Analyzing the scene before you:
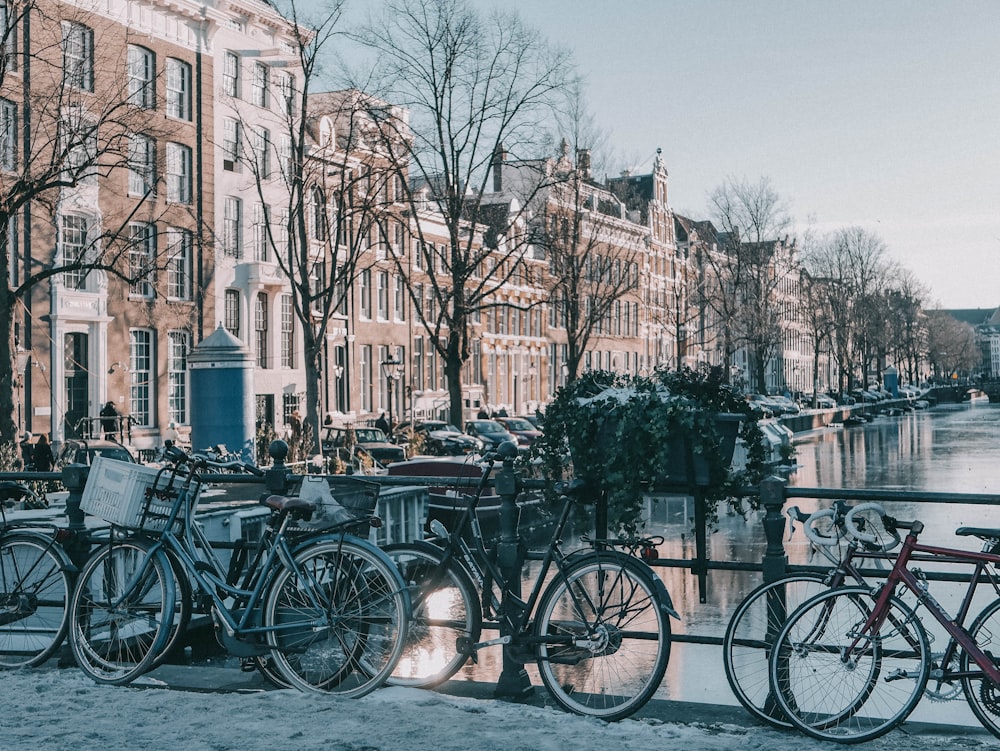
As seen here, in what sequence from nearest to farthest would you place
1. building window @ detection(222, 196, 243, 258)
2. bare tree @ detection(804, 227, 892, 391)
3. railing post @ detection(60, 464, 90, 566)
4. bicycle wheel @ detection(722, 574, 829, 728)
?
bicycle wheel @ detection(722, 574, 829, 728), railing post @ detection(60, 464, 90, 566), building window @ detection(222, 196, 243, 258), bare tree @ detection(804, 227, 892, 391)

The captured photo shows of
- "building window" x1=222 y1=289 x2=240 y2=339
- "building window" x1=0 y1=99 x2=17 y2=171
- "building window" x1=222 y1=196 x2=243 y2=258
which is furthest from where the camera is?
"building window" x1=222 y1=289 x2=240 y2=339

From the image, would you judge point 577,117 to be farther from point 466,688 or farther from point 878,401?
point 878,401

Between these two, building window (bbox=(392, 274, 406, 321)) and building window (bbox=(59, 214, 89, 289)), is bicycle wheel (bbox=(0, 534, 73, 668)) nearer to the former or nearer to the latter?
building window (bbox=(59, 214, 89, 289))

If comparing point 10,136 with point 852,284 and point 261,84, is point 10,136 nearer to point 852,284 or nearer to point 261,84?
point 261,84

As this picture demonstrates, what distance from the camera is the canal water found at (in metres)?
14.3

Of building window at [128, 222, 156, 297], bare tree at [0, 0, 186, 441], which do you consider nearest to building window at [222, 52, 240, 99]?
bare tree at [0, 0, 186, 441]

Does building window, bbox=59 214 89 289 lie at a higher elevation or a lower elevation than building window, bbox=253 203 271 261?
lower

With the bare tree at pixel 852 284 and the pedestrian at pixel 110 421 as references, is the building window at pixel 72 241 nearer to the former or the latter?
the pedestrian at pixel 110 421

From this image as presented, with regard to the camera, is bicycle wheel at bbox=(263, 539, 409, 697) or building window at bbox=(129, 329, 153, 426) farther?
building window at bbox=(129, 329, 153, 426)

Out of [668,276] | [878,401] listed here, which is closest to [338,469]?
[668,276]

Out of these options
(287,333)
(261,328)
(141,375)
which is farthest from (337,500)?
(287,333)

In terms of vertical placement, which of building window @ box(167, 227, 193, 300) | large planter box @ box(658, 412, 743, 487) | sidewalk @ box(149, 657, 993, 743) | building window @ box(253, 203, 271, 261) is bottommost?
sidewalk @ box(149, 657, 993, 743)

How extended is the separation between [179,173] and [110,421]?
9634 mm

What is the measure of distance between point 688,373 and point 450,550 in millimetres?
1799
